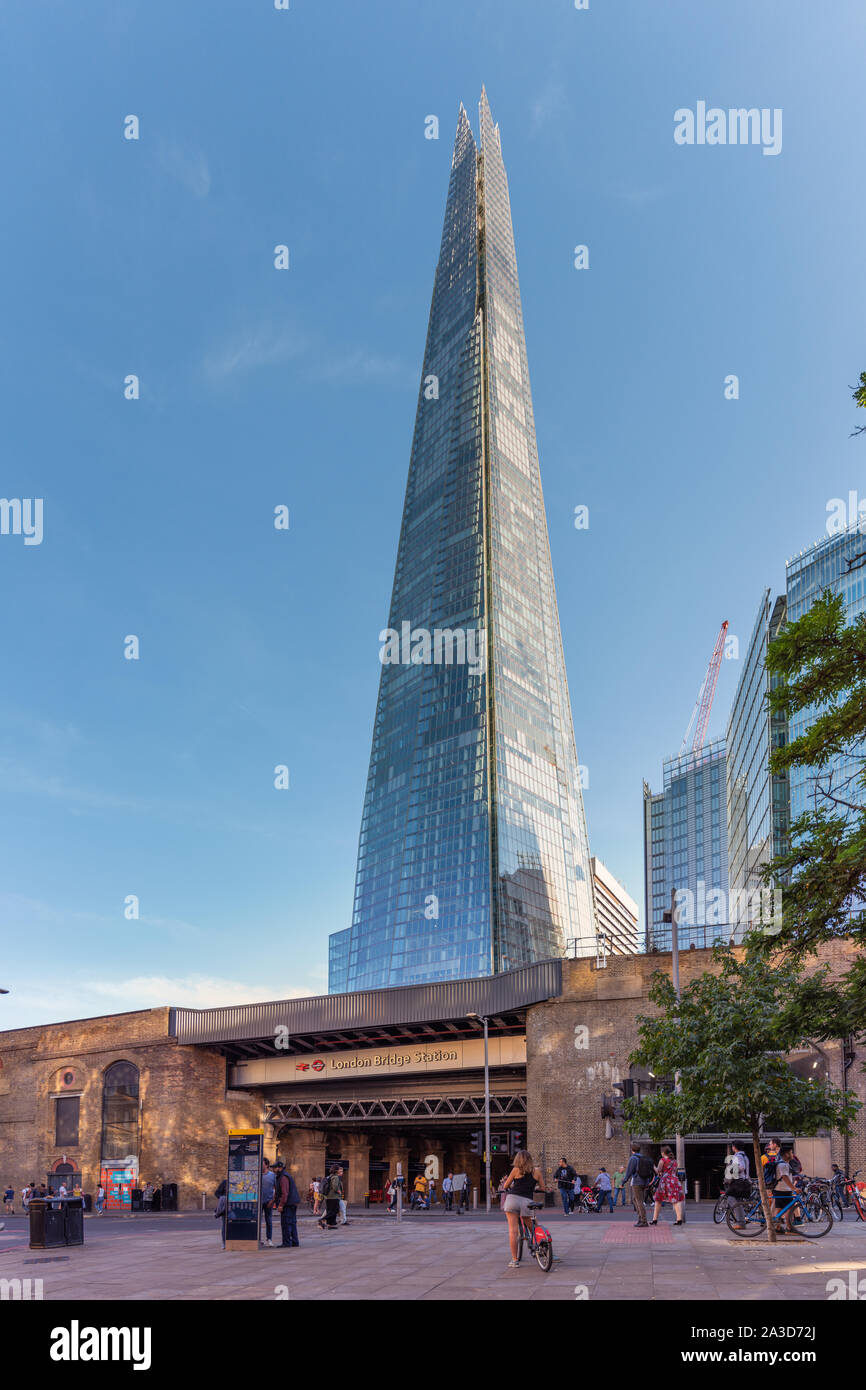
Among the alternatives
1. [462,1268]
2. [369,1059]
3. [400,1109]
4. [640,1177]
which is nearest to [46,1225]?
[462,1268]

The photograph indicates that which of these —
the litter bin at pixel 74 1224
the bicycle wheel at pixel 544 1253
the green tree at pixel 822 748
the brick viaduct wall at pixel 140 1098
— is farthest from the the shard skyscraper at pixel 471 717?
the green tree at pixel 822 748

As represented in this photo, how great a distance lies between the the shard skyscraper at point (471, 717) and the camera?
145 meters

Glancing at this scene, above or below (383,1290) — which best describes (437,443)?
above

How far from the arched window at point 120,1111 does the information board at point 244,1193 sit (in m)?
44.4

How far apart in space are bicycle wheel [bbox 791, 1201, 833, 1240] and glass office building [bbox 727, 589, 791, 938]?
81.3 meters

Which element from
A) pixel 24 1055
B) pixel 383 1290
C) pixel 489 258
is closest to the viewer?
pixel 383 1290

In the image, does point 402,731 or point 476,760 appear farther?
point 402,731

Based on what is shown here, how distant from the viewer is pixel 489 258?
190 meters

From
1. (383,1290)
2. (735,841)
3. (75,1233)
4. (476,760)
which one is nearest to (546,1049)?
(75,1233)
